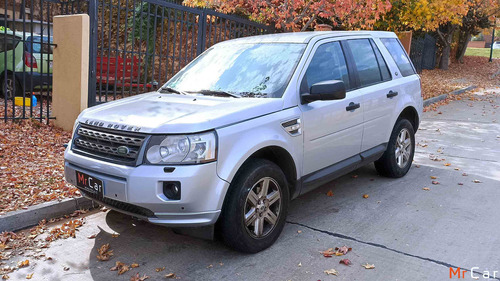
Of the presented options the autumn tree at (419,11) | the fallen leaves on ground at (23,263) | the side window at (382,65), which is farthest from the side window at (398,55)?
the autumn tree at (419,11)

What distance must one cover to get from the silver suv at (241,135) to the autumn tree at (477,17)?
855 inches

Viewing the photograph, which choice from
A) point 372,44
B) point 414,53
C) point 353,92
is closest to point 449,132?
point 372,44

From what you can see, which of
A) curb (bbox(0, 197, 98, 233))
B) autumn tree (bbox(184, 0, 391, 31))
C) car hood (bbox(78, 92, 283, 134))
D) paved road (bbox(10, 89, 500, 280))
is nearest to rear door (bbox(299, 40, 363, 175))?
car hood (bbox(78, 92, 283, 134))

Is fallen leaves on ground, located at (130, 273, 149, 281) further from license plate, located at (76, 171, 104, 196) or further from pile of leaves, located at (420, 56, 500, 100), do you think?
pile of leaves, located at (420, 56, 500, 100)

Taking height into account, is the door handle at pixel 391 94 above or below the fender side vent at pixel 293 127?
above

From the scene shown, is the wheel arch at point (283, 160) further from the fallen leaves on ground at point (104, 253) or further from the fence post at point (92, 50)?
the fence post at point (92, 50)

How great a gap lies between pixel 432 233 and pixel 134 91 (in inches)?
295

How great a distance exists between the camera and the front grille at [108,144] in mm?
3629

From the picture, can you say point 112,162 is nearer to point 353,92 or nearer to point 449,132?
point 353,92

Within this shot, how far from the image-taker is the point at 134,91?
10.3m

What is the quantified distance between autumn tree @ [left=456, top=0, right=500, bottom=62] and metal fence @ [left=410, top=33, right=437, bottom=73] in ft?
6.32

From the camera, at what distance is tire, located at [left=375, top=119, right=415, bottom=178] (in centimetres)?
605

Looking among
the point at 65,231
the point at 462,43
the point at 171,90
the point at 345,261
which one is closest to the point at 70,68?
the point at 171,90

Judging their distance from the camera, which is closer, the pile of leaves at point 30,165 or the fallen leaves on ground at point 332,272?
the fallen leaves on ground at point 332,272
